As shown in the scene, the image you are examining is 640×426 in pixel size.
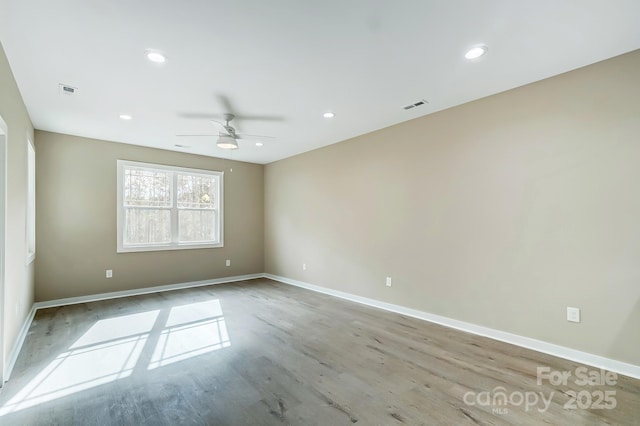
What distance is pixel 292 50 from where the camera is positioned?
2398mm

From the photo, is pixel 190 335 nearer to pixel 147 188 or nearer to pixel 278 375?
pixel 278 375

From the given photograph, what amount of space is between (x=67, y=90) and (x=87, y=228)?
2.57 metres

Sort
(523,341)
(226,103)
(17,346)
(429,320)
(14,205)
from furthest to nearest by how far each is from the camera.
→ (429,320) → (226,103) → (523,341) → (17,346) → (14,205)

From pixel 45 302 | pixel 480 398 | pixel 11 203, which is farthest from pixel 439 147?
pixel 45 302

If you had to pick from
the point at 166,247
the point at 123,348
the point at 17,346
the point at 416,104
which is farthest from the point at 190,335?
the point at 416,104

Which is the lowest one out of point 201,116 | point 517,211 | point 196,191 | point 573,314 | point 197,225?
A: point 573,314

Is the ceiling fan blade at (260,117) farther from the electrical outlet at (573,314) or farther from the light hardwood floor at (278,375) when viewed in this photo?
the electrical outlet at (573,314)

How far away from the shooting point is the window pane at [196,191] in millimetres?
5859

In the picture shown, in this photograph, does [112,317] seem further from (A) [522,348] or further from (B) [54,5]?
(A) [522,348]

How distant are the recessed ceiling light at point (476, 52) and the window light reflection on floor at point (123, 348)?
11.7 feet

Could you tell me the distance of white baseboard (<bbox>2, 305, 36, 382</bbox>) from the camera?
2445 mm

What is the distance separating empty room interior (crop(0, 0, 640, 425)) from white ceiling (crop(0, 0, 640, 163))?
0.07 feet

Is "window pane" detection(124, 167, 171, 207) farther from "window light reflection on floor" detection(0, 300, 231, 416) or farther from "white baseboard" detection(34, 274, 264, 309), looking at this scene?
"window light reflection on floor" detection(0, 300, 231, 416)

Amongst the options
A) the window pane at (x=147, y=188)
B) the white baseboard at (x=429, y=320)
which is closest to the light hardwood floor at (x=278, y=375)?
the white baseboard at (x=429, y=320)
